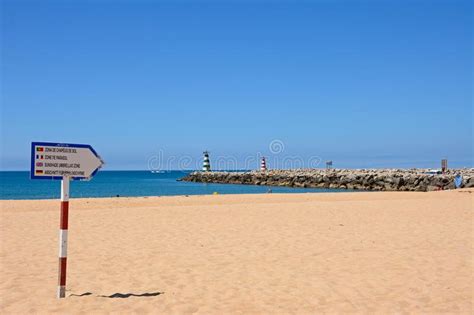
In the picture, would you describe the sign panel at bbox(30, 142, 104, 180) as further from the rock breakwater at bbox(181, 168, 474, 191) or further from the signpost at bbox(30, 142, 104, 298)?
the rock breakwater at bbox(181, 168, 474, 191)

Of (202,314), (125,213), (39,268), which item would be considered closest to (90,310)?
(202,314)

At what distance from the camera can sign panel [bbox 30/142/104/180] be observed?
239 inches

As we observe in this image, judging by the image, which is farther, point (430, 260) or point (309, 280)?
point (430, 260)

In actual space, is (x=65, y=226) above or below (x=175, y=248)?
above

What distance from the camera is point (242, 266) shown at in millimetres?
8492

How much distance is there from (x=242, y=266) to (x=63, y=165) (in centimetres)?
380

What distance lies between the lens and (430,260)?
8992 millimetres

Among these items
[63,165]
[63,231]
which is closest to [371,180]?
[63,231]

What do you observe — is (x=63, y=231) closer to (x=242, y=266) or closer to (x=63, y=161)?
(x=63, y=161)

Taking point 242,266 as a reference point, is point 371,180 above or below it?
above

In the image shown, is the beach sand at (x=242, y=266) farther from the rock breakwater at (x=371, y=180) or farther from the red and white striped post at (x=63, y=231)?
the rock breakwater at (x=371, y=180)

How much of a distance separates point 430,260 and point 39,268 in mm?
7277

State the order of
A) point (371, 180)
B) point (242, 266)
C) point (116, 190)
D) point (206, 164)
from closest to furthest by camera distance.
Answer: point (242, 266)
point (371, 180)
point (116, 190)
point (206, 164)

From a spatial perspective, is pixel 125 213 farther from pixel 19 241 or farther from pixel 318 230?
pixel 318 230
